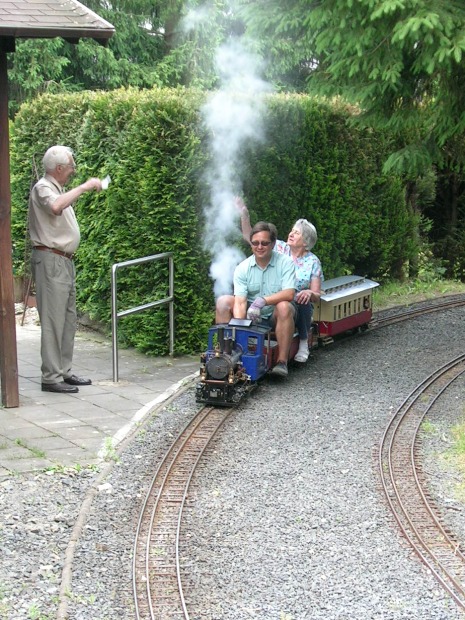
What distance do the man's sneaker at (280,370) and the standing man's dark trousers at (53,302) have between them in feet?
6.24

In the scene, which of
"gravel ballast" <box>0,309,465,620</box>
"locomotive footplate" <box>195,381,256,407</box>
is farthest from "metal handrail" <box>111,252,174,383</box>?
"locomotive footplate" <box>195,381,256,407</box>

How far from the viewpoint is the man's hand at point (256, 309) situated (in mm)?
8656

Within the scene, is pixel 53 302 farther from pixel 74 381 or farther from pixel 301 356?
pixel 301 356

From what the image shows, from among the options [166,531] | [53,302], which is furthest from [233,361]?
[166,531]

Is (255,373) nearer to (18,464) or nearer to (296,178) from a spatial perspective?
(18,464)

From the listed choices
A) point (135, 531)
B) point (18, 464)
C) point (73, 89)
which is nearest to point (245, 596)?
point (135, 531)

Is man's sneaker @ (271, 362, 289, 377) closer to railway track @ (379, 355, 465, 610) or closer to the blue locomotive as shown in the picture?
the blue locomotive

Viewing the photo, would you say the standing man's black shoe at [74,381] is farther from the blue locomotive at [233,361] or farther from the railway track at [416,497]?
the railway track at [416,497]

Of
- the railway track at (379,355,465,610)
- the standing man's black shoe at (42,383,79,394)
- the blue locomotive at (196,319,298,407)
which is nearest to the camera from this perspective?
the railway track at (379,355,465,610)

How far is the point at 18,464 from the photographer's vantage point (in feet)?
21.2

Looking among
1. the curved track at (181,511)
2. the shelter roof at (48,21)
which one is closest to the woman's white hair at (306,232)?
the curved track at (181,511)

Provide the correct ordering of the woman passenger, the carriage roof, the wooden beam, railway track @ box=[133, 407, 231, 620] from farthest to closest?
the carriage roof < the woman passenger < the wooden beam < railway track @ box=[133, 407, 231, 620]

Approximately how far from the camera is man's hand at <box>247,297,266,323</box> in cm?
866

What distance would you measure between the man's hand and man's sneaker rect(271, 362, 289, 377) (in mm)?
470
